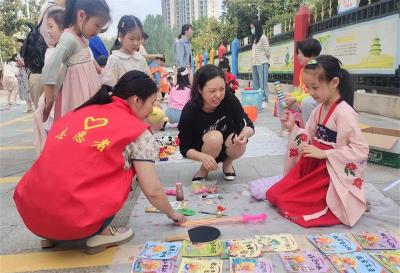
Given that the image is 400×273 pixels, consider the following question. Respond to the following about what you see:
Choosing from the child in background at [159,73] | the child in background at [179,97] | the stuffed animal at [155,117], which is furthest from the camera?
the child in background at [159,73]

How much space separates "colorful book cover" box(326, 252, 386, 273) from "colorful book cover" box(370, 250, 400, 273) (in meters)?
0.03

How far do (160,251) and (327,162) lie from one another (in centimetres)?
112

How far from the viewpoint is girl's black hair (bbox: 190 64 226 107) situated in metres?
2.76

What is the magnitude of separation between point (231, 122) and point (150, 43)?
69168mm

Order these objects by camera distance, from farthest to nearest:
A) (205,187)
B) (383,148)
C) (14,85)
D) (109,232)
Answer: (14,85)
(383,148)
(205,187)
(109,232)

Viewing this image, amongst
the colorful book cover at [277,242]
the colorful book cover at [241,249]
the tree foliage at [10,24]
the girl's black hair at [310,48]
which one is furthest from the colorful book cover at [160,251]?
the tree foliage at [10,24]

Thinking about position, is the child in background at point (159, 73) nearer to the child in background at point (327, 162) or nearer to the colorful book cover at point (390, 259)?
the child in background at point (327, 162)

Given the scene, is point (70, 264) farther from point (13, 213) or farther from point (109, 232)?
point (13, 213)

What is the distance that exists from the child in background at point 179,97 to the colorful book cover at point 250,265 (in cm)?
358

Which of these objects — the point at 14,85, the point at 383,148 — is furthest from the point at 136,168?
the point at 14,85

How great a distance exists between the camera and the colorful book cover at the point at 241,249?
1890 mm

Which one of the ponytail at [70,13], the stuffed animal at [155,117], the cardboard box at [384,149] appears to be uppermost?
the ponytail at [70,13]

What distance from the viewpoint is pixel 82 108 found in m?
1.97

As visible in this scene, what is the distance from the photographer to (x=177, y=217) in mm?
2221
